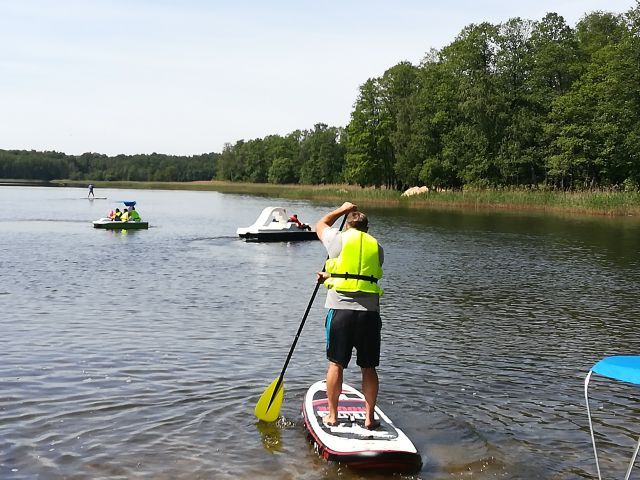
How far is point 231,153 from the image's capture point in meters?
190

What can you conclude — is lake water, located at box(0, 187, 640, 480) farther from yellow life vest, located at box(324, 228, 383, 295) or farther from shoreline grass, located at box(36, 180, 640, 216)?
shoreline grass, located at box(36, 180, 640, 216)

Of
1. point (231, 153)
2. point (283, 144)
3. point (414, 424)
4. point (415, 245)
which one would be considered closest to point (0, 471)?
point (414, 424)

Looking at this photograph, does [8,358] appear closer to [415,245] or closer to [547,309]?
[547,309]

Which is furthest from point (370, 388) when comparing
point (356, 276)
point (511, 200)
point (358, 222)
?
point (511, 200)

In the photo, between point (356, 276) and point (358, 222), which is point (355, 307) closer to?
point (356, 276)

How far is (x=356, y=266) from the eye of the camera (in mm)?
7227

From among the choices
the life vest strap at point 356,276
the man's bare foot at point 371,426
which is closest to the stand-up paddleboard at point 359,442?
the man's bare foot at point 371,426

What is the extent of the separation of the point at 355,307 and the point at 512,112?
7027 cm

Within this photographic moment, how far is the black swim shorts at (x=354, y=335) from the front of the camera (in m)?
7.20

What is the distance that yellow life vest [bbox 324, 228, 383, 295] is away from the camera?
7.21 m

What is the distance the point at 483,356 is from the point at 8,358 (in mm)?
7931

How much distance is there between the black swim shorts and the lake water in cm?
112

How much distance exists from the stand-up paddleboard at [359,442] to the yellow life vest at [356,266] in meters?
1.50

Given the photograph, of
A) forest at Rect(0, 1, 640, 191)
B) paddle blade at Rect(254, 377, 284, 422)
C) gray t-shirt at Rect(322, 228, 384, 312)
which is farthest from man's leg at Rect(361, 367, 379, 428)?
forest at Rect(0, 1, 640, 191)
